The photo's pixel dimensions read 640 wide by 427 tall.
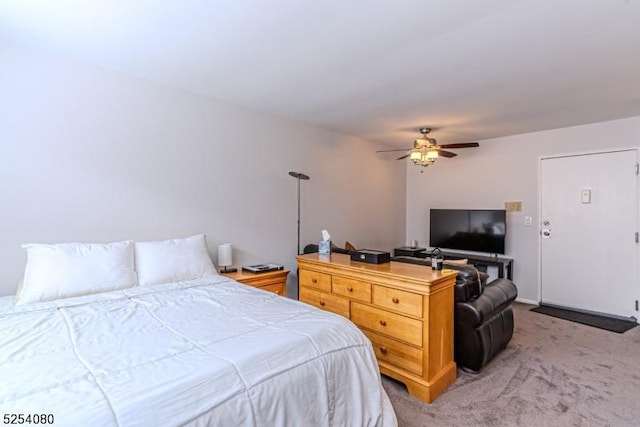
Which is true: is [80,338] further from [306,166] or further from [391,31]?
[306,166]

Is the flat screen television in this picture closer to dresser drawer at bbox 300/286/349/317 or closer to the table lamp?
dresser drawer at bbox 300/286/349/317

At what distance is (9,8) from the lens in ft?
6.52

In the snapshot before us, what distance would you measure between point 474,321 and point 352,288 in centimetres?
100

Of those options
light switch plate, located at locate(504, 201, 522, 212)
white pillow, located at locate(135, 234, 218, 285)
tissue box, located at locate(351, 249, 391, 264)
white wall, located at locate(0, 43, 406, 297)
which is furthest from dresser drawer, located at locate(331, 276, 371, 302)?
light switch plate, located at locate(504, 201, 522, 212)

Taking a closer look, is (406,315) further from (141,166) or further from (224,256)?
(141,166)

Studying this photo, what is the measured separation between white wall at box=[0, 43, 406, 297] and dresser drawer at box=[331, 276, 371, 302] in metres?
1.31

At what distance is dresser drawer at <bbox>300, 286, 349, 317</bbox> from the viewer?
2.88 metres

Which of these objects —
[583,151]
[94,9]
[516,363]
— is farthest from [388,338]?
[583,151]

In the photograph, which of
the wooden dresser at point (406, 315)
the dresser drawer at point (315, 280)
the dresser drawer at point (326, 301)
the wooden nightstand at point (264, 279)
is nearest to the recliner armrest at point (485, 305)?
the wooden dresser at point (406, 315)

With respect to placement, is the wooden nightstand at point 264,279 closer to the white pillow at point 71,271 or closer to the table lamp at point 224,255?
the table lamp at point 224,255

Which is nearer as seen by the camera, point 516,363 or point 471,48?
point 471,48

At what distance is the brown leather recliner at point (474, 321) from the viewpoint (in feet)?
8.68

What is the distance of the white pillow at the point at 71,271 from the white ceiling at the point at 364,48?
4.90 feet

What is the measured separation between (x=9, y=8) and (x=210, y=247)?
230 centimetres
